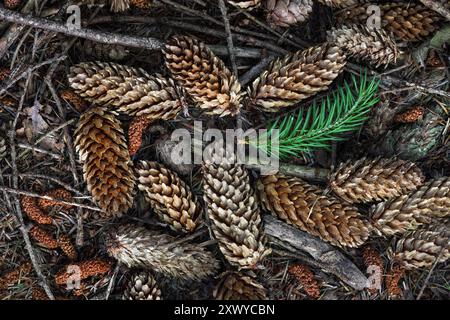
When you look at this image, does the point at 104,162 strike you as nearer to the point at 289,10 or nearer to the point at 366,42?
the point at 289,10

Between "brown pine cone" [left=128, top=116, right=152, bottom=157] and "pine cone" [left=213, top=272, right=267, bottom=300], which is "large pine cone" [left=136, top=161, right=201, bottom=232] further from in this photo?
"pine cone" [left=213, top=272, right=267, bottom=300]

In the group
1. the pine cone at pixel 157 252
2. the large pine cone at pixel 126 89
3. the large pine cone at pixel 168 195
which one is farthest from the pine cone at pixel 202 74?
the pine cone at pixel 157 252

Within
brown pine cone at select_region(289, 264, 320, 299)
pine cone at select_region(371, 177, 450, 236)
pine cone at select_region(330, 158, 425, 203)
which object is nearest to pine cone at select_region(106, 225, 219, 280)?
brown pine cone at select_region(289, 264, 320, 299)

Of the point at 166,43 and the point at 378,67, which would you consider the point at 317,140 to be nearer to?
the point at 378,67

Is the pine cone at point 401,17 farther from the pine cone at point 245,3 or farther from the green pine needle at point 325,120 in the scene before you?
the pine cone at point 245,3
